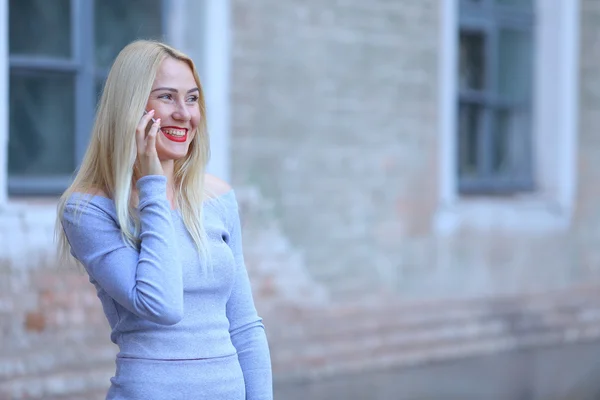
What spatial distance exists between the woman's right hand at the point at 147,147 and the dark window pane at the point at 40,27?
3.66 meters

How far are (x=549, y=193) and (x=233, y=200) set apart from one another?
6.95 m

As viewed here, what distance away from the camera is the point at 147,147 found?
8.08 ft

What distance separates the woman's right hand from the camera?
2.44 meters

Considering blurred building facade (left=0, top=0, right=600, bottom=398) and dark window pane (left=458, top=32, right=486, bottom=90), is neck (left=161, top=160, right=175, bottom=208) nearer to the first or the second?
blurred building facade (left=0, top=0, right=600, bottom=398)

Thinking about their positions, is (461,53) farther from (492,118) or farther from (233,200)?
(233,200)

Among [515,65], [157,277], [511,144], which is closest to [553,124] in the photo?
[511,144]

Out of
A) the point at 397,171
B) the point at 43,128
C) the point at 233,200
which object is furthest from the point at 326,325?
the point at 233,200

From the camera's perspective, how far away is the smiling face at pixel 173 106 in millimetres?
2498

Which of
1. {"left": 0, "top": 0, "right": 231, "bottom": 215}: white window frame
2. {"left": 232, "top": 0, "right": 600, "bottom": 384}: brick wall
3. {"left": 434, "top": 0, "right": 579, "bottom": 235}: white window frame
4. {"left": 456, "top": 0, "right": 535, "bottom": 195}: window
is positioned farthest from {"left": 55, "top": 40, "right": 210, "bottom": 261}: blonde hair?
{"left": 434, "top": 0, "right": 579, "bottom": 235}: white window frame

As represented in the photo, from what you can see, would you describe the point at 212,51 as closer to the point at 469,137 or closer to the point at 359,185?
the point at 359,185

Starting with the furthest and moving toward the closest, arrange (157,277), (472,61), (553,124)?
1. (553,124)
2. (472,61)
3. (157,277)

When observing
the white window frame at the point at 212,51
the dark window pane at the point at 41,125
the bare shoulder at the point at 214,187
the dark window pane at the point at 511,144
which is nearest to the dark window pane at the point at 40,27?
the dark window pane at the point at 41,125

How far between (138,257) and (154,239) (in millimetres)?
60

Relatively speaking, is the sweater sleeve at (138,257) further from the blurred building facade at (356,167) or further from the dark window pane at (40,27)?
the dark window pane at (40,27)
